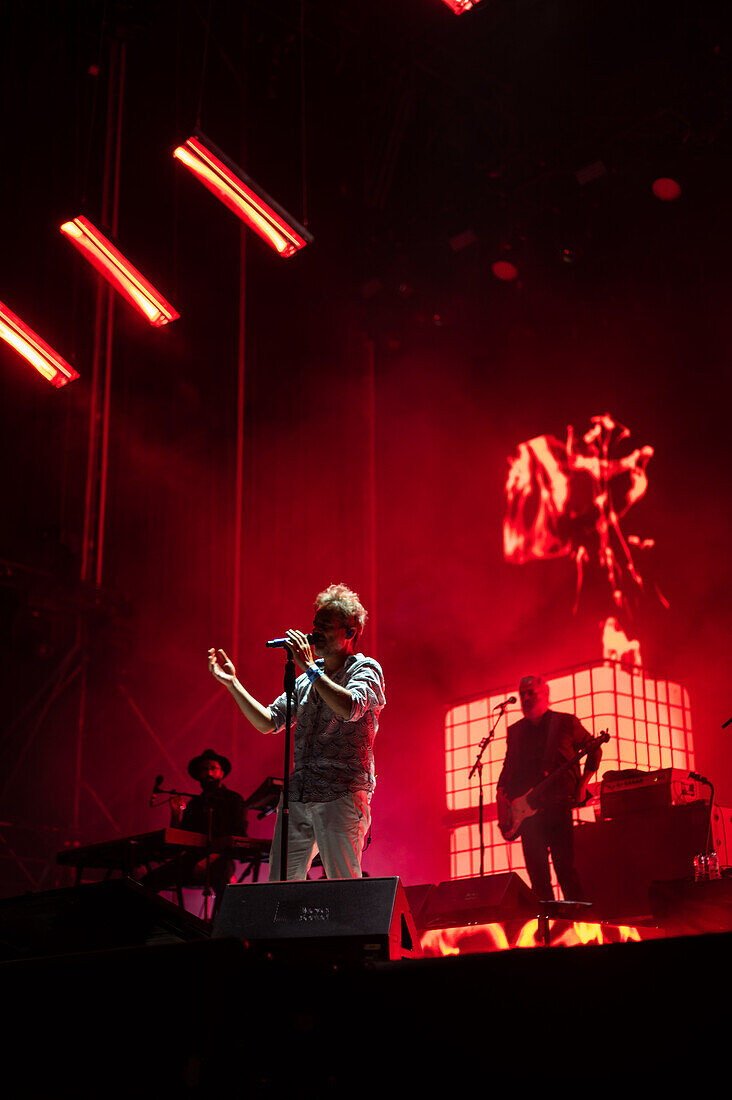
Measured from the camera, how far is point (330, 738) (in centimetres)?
339

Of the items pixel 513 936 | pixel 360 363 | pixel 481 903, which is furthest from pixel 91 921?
pixel 360 363

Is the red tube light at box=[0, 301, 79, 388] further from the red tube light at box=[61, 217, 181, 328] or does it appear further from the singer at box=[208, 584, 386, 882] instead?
the singer at box=[208, 584, 386, 882]

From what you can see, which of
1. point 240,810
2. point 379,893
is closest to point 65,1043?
point 379,893

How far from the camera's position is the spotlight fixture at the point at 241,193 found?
522cm

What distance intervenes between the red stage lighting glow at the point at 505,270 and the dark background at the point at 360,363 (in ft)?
0.35

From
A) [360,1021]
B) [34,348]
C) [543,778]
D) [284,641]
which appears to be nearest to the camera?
[360,1021]

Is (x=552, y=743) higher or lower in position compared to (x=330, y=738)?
higher

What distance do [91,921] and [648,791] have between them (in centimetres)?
415

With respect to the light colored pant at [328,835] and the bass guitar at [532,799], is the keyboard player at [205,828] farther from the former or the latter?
the light colored pant at [328,835]

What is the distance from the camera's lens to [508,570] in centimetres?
983

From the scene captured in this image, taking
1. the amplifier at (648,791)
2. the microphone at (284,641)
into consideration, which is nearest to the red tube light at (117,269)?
the microphone at (284,641)

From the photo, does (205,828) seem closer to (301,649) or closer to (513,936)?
(513,936)

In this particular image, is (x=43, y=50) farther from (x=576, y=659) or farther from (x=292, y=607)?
(x=576, y=659)

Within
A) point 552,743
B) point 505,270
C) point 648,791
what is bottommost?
point 648,791
